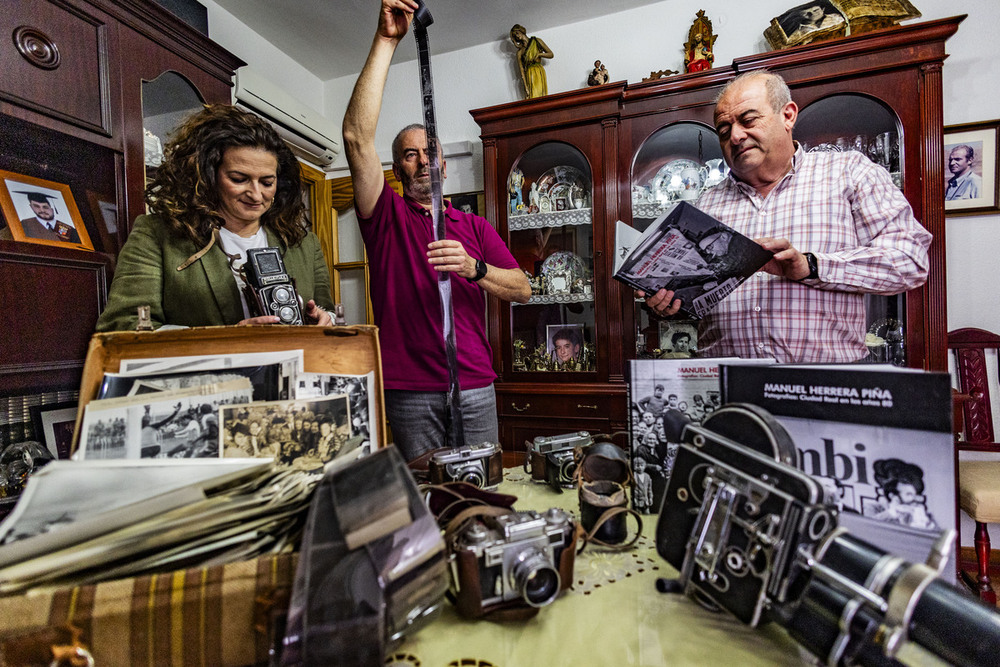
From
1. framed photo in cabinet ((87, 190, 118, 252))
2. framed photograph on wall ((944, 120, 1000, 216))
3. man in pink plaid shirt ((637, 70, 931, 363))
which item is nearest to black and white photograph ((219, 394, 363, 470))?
man in pink plaid shirt ((637, 70, 931, 363))

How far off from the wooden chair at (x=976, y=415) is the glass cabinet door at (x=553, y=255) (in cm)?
146

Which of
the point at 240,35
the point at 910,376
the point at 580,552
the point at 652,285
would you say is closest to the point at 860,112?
the point at 652,285

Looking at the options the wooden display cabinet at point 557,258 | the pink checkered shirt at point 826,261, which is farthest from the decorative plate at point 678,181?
the pink checkered shirt at point 826,261

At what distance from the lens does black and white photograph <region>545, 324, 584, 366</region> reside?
2297 mm

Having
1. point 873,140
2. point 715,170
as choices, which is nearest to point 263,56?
point 715,170

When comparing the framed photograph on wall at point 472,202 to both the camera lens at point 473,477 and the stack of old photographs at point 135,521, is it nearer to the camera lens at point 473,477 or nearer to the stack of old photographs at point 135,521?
the camera lens at point 473,477

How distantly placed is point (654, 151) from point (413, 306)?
1.52 metres

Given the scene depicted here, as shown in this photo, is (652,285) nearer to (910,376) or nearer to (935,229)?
(910,376)

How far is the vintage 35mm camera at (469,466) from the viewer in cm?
75

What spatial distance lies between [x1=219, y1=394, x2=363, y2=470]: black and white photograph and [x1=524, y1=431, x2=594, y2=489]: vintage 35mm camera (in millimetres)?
388

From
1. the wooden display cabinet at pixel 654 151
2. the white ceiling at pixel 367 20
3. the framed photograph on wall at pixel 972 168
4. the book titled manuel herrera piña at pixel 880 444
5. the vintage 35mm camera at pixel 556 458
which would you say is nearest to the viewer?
the book titled manuel herrera piña at pixel 880 444

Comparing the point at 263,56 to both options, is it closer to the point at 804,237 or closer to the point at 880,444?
the point at 804,237

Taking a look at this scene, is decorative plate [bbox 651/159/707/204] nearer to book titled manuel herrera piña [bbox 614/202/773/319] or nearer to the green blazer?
book titled manuel herrera piña [bbox 614/202/773/319]

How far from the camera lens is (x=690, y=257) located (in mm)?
979
